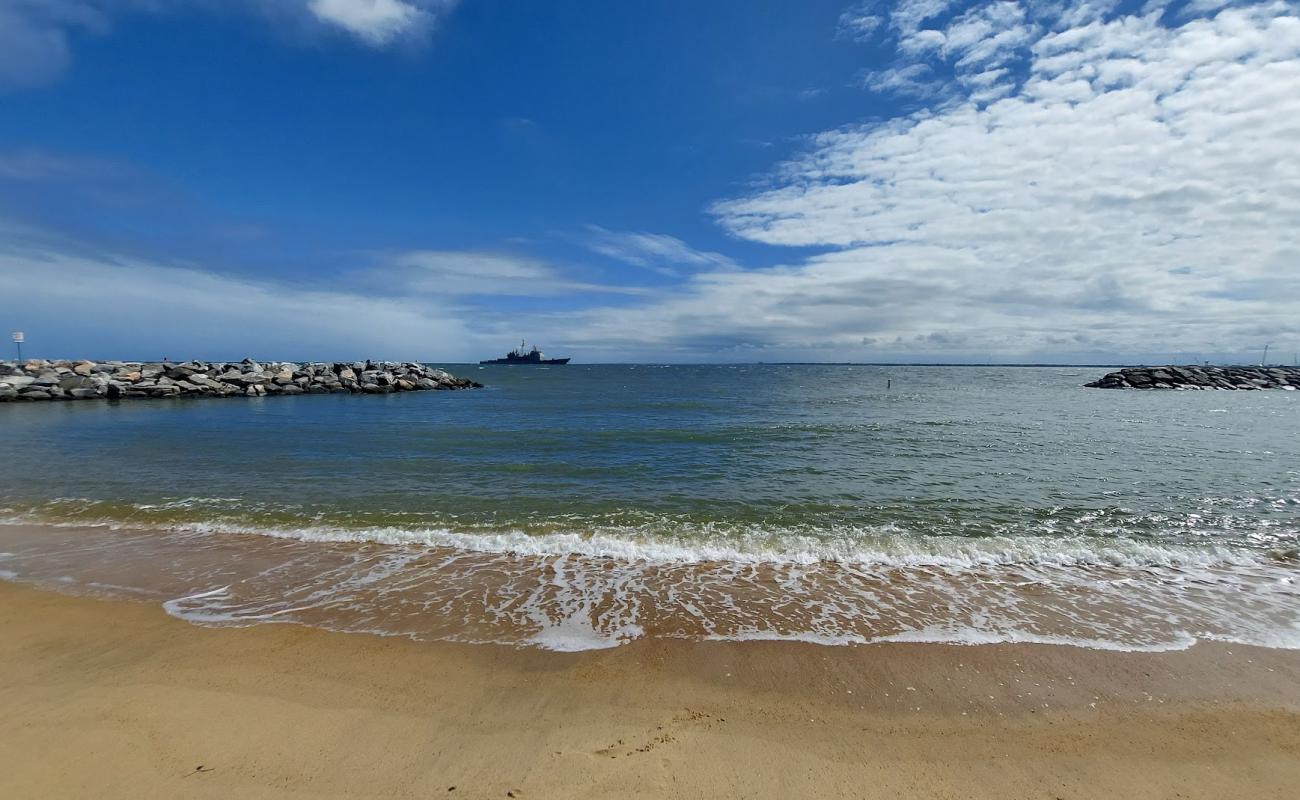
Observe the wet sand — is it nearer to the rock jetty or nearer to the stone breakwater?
the stone breakwater

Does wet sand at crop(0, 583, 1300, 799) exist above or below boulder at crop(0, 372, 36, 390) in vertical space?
below

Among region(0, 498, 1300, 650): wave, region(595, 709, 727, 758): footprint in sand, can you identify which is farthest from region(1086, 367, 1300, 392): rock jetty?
region(595, 709, 727, 758): footprint in sand

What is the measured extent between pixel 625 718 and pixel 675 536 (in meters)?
4.92

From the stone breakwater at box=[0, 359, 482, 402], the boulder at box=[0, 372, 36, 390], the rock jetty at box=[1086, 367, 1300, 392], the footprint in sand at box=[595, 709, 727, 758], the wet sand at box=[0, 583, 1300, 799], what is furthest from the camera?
the rock jetty at box=[1086, 367, 1300, 392]

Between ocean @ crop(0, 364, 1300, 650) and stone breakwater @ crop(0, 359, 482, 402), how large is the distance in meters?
20.6

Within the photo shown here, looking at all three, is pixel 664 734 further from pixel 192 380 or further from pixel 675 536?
pixel 192 380

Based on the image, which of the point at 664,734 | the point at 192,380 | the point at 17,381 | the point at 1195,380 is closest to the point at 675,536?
the point at 664,734

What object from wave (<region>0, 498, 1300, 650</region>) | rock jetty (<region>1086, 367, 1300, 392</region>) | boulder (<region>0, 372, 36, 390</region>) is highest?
rock jetty (<region>1086, 367, 1300, 392</region>)

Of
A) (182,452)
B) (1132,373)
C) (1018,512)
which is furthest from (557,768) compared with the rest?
(1132,373)

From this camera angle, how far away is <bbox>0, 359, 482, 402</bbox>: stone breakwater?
1361 inches

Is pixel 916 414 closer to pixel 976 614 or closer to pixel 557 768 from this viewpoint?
pixel 976 614

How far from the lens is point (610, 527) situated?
31.1ft

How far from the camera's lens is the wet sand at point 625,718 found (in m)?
3.41

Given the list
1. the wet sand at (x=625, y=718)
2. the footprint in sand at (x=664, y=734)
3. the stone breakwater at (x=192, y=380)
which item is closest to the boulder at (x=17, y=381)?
the stone breakwater at (x=192, y=380)
